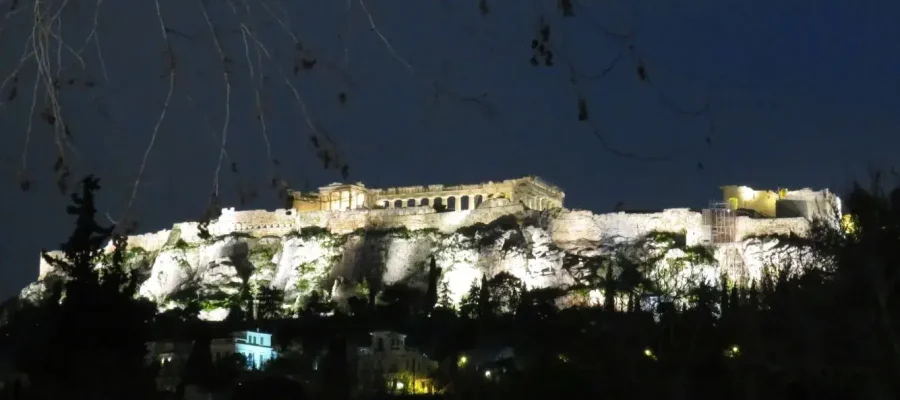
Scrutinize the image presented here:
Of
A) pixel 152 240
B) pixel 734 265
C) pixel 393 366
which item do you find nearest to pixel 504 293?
pixel 393 366

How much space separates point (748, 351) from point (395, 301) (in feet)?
95.4

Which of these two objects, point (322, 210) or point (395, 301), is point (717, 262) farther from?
point (322, 210)

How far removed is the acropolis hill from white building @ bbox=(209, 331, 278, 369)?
21.2 feet

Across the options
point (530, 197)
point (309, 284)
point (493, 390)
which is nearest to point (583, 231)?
point (530, 197)

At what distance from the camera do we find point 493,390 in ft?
88.5

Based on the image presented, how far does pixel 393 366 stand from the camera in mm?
37656

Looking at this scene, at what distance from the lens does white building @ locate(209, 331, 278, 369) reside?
130 feet

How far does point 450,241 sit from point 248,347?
12316mm

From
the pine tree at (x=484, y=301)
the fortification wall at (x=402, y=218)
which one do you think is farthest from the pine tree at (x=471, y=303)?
the fortification wall at (x=402, y=218)

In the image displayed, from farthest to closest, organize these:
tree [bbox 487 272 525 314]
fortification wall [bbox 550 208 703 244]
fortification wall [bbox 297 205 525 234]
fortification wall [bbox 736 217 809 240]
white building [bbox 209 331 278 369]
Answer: fortification wall [bbox 297 205 525 234]
fortification wall [bbox 550 208 703 244]
fortification wall [bbox 736 217 809 240]
tree [bbox 487 272 525 314]
white building [bbox 209 331 278 369]

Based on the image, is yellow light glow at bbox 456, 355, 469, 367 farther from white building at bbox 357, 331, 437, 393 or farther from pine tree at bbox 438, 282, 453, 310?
pine tree at bbox 438, 282, 453, 310

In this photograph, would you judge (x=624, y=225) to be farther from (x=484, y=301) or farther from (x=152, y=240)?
(x=152, y=240)

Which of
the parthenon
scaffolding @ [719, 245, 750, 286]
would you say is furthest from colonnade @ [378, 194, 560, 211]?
scaffolding @ [719, 245, 750, 286]

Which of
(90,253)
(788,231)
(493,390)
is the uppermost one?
(788,231)
